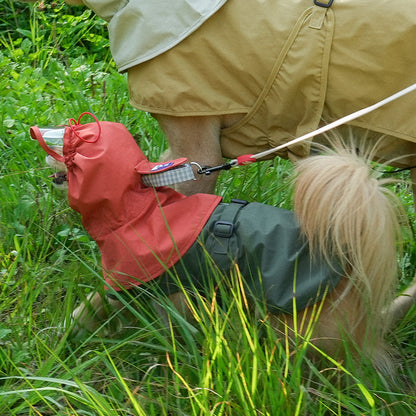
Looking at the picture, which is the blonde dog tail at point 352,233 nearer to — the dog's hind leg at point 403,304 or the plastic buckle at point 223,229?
the plastic buckle at point 223,229

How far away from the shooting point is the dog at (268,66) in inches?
85.9

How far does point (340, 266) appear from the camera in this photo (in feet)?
6.30

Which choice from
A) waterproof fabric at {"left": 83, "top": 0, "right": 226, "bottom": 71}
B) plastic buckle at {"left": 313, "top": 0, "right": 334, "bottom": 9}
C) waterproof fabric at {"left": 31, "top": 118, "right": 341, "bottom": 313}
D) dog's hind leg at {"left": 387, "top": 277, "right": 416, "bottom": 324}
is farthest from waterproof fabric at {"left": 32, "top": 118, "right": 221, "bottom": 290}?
dog's hind leg at {"left": 387, "top": 277, "right": 416, "bottom": 324}

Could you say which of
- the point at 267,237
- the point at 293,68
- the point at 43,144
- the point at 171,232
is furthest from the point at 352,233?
the point at 43,144

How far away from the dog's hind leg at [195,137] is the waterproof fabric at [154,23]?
250mm

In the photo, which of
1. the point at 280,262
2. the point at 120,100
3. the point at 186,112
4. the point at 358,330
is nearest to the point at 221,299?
the point at 280,262

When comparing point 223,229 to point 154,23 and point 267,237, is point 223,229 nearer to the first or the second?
point 267,237

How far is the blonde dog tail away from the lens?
5.95ft

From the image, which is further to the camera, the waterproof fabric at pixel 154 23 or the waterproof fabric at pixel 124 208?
the waterproof fabric at pixel 154 23

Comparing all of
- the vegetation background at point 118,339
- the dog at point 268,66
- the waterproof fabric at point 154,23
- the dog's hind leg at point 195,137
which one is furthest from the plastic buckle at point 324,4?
the vegetation background at point 118,339

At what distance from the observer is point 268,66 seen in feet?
7.47

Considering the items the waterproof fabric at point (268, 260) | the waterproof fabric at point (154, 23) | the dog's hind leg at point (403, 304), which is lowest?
the dog's hind leg at point (403, 304)

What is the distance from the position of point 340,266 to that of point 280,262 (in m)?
0.17

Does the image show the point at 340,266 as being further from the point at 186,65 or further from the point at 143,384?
the point at 186,65
